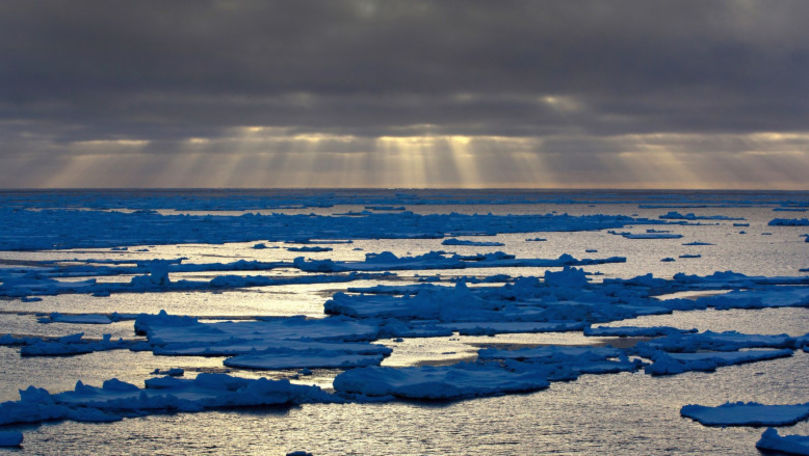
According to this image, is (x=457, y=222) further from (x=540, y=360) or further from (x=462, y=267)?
(x=540, y=360)

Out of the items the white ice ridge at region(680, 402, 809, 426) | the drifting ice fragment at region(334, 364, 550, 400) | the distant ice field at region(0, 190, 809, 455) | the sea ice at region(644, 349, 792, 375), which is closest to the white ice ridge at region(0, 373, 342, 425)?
the distant ice field at region(0, 190, 809, 455)

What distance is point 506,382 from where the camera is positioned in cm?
882

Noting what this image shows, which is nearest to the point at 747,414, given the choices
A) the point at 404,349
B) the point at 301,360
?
the point at 404,349

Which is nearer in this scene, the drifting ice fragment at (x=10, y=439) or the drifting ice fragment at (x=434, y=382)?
the drifting ice fragment at (x=10, y=439)

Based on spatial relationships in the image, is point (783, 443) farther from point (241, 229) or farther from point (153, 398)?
point (241, 229)

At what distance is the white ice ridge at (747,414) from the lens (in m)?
7.66

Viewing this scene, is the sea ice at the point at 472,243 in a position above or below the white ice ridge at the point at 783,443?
above

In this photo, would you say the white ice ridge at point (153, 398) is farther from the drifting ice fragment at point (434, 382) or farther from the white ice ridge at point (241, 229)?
the white ice ridge at point (241, 229)

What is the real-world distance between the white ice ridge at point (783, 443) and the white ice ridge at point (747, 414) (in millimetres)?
615

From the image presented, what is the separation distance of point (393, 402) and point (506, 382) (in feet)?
3.85

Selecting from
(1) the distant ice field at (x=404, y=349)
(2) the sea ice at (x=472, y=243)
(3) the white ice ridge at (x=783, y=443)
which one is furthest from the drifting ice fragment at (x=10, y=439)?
(2) the sea ice at (x=472, y=243)

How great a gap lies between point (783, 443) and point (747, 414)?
0.98m

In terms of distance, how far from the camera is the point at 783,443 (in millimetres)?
6859

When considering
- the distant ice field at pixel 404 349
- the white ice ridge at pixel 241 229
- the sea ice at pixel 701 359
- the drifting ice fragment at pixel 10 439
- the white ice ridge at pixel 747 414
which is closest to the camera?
the drifting ice fragment at pixel 10 439
